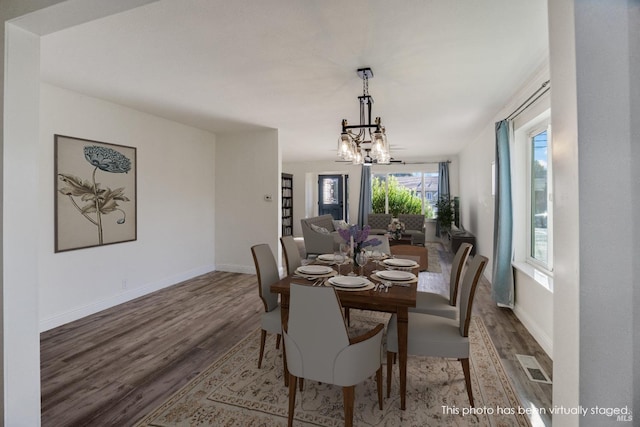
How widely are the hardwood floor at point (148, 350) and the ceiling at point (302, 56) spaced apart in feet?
8.22

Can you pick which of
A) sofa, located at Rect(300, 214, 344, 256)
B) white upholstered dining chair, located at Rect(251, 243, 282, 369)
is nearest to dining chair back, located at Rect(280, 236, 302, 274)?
white upholstered dining chair, located at Rect(251, 243, 282, 369)

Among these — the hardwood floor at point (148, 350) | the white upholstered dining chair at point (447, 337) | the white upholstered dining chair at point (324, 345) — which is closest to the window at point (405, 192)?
the hardwood floor at point (148, 350)

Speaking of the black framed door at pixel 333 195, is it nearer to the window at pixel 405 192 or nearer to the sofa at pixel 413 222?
the window at pixel 405 192

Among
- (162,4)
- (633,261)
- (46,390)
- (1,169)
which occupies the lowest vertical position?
(46,390)

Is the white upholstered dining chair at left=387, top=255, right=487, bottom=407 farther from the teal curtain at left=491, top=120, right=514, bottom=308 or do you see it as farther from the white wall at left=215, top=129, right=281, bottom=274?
the white wall at left=215, top=129, right=281, bottom=274

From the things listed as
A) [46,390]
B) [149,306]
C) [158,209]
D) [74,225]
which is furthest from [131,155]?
[46,390]

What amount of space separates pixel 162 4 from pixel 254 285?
3.65 metres

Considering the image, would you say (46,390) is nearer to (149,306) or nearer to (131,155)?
(149,306)

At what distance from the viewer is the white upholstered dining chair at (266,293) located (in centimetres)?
227

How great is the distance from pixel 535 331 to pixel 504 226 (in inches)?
44.6

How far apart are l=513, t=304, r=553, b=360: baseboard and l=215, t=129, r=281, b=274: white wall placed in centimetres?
351

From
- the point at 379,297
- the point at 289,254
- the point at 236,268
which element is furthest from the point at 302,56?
the point at 236,268

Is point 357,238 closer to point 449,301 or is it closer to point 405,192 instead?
point 449,301

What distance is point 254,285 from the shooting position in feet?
15.2
